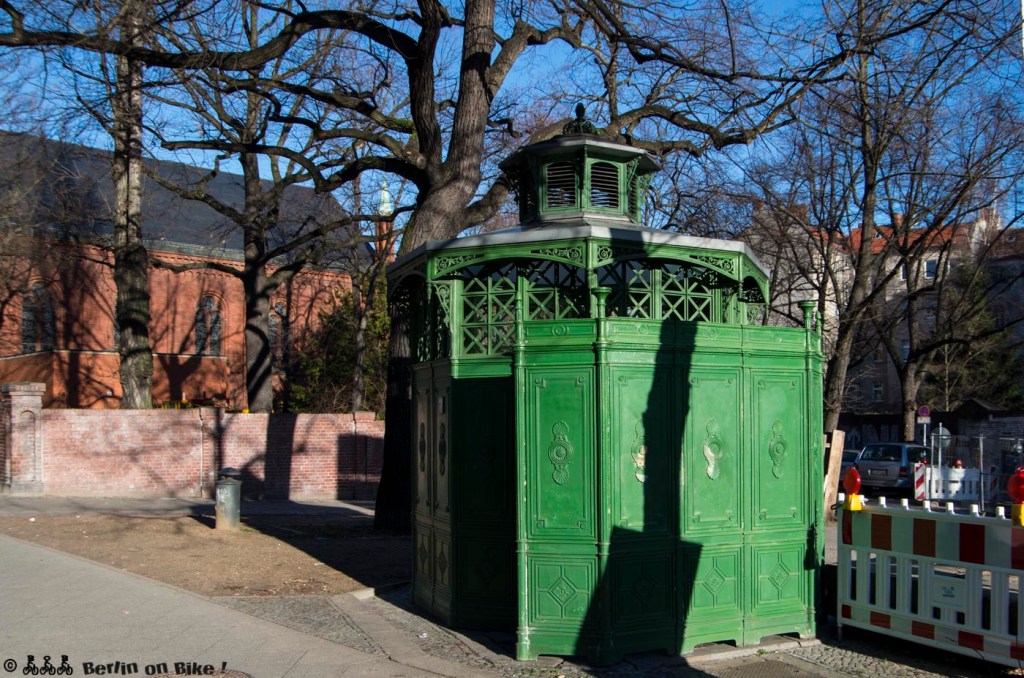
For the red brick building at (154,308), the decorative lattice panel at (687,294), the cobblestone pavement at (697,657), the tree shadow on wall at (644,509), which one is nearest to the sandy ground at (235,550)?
the cobblestone pavement at (697,657)

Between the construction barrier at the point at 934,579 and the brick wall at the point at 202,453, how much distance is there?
1771 cm

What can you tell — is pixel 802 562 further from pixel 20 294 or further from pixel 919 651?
pixel 20 294

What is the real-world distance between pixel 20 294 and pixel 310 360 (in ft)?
34.1

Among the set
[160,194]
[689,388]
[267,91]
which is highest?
[160,194]

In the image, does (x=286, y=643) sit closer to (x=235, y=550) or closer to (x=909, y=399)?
(x=235, y=550)

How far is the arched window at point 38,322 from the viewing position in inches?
1355

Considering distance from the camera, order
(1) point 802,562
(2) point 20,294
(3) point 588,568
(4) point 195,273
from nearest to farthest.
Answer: (3) point 588,568 < (1) point 802,562 < (2) point 20,294 < (4) point 195,273

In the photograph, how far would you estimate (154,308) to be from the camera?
1487 inches

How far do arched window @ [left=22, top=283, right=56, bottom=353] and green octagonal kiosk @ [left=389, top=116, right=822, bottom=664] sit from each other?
29.7 metres

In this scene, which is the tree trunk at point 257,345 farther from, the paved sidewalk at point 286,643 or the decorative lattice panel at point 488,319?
the decorative lattice panel at point 488,319

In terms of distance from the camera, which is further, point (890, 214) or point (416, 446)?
point (890, 214)

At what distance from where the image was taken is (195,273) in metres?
39.2

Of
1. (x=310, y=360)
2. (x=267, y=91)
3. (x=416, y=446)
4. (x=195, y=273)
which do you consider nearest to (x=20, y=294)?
(x=195, y=273)

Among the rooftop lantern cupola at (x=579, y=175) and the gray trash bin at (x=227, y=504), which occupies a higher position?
the rooftop lantern cupola at (x=579, y=175)
